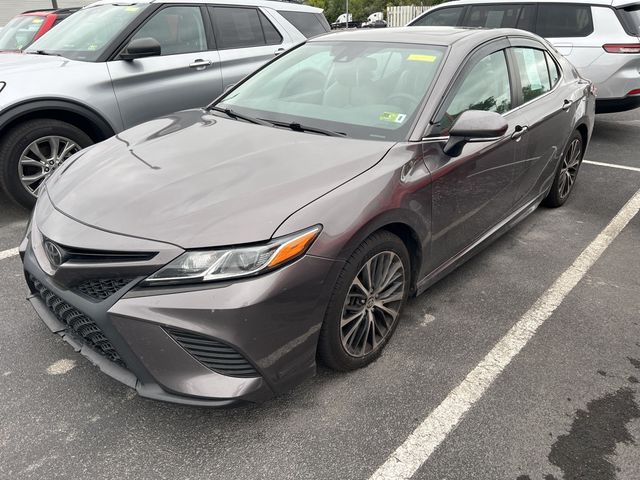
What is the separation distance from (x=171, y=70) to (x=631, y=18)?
5.78 m

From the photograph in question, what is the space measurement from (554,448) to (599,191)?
12.4ft

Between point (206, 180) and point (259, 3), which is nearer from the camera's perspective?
point (206, 180)

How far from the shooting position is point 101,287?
2.03 metres

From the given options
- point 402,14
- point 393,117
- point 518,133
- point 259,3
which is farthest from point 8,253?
point 402,14

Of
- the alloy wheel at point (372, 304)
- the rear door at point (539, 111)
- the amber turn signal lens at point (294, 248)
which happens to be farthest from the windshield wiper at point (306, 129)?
the rear door at point (539, 111)

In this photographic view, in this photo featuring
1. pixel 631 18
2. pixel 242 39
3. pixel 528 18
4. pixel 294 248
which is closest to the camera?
pixel 294 248

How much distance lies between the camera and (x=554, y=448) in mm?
2143

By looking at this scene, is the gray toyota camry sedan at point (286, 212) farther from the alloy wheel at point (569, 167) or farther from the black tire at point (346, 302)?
the alloy wheel at point (569, 167)

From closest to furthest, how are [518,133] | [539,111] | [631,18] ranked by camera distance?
[518,133] → [539,111] → [631,18]

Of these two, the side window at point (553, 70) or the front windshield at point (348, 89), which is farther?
the side window at point (553, 70)

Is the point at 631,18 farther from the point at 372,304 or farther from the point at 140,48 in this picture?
the point at 372,304

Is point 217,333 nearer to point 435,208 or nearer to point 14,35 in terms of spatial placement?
point 435,208

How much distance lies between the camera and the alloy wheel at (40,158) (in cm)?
419

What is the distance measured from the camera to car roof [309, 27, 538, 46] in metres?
3.09
